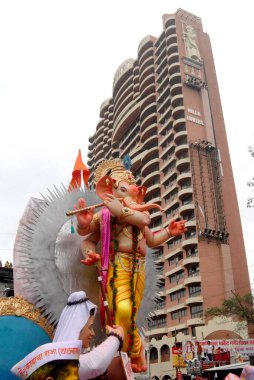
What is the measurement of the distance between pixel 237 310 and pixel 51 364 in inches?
1241

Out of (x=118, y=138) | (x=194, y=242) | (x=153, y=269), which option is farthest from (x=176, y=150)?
(x=153, y=269)

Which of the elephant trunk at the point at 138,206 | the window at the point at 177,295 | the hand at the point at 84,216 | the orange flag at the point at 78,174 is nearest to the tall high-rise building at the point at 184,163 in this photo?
the window at the point at 177,295

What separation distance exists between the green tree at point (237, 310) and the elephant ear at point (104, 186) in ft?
94.5

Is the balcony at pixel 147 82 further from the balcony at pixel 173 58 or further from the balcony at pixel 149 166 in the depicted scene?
the balcony at pixel 149 166

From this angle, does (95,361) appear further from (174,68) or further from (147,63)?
(147,63)

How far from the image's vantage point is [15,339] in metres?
3.59

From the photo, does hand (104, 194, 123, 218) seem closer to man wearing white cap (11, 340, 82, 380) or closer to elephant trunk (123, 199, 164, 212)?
elephant trunk (123, 199, 164, 212)

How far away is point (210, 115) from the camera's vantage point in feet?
150

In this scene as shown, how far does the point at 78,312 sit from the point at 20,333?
116 centimetres

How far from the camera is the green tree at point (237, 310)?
31141 millimetres

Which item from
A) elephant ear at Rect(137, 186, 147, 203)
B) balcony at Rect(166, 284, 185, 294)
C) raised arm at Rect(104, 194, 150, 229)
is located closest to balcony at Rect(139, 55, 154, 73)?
balcony at Rect(166, 284, 185, 294)

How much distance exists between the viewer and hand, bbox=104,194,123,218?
4.75m

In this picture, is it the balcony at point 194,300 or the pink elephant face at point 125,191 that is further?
the balcony at point 194,300

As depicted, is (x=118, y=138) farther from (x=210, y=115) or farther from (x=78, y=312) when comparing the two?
(x=78, y=312)
